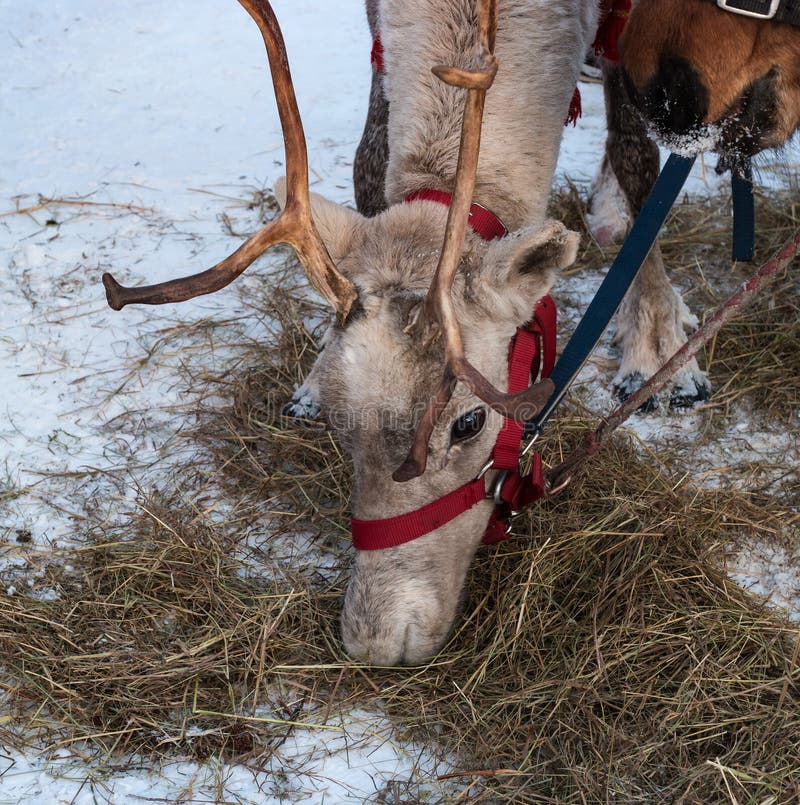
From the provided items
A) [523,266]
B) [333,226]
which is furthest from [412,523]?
[333,226]

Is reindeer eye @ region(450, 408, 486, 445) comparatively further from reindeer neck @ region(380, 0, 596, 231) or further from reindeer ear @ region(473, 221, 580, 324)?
reindeer neck @ region(380, 0, 596, 231)

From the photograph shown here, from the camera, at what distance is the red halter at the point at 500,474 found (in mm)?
2863

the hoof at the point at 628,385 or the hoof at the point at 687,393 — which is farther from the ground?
the hoof at the point at 687,393

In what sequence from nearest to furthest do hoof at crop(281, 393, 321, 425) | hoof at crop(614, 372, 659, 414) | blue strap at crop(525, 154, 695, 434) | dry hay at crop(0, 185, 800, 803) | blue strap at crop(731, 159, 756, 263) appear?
dry hay at crop(0, 185, 800, 803) < blue strap at crop(525, 154, 695, 434) < blue strap at crop(731, 159, 756, 263) < hoof at crop(281, 393, 321, 425) < hoof at crop(614, 372, 659, 414)

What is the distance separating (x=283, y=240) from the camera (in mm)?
2664

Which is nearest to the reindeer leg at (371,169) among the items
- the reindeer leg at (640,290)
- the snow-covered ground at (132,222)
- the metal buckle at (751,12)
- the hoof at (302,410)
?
the hoof at (302,410)

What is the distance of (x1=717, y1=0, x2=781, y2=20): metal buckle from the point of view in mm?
2471

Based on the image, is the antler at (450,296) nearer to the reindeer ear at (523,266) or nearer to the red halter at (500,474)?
the reindeer ear at (523,266)

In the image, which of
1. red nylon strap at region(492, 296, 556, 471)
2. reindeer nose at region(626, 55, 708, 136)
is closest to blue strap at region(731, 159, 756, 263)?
reindeer nose at region(626, 55, 708, 136)

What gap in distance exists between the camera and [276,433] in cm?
403

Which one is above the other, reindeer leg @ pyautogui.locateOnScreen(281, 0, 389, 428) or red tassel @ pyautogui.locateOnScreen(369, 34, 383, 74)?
red tassel @ pyautogui.locateOnScreen(369, 34, 383, 74)

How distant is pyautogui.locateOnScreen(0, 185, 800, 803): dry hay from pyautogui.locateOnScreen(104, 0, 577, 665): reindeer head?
0.23 m

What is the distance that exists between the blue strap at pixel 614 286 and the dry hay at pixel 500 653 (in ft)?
1.70

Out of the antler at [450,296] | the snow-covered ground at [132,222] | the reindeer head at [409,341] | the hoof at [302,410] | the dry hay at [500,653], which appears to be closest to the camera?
the antler at [450,296]
